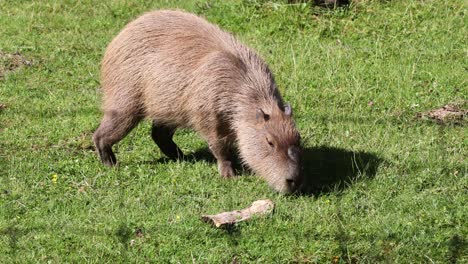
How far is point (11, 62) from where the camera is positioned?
846cm

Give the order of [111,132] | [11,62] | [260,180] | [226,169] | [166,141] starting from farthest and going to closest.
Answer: [11,62] < [166,141] < [111,132] < [226,169] < [260,180]

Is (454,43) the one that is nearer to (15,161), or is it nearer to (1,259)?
(15,161)

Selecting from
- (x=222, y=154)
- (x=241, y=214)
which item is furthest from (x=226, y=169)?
(x=241, y=214)

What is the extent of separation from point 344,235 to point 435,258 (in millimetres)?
568

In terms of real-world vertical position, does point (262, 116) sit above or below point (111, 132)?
above

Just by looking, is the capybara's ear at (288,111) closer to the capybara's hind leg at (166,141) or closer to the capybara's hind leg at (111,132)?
the capybara's hind leg at (166,141)

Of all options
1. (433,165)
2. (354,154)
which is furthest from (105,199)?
(433,165)

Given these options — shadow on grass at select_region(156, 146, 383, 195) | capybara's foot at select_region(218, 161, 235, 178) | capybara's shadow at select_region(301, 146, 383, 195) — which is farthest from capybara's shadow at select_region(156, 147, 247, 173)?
capybara's shadow at select_region(301, 146, 383, 195)

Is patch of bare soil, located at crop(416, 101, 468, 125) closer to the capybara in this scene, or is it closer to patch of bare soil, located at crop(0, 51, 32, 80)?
the capybara

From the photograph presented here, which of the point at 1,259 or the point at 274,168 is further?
the point at 274,168

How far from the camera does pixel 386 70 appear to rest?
822cm

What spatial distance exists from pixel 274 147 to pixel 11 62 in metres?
3.34

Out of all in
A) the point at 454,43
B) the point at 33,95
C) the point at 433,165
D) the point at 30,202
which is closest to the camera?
the point at 30,202

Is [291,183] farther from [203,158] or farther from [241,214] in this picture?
[203,158]
